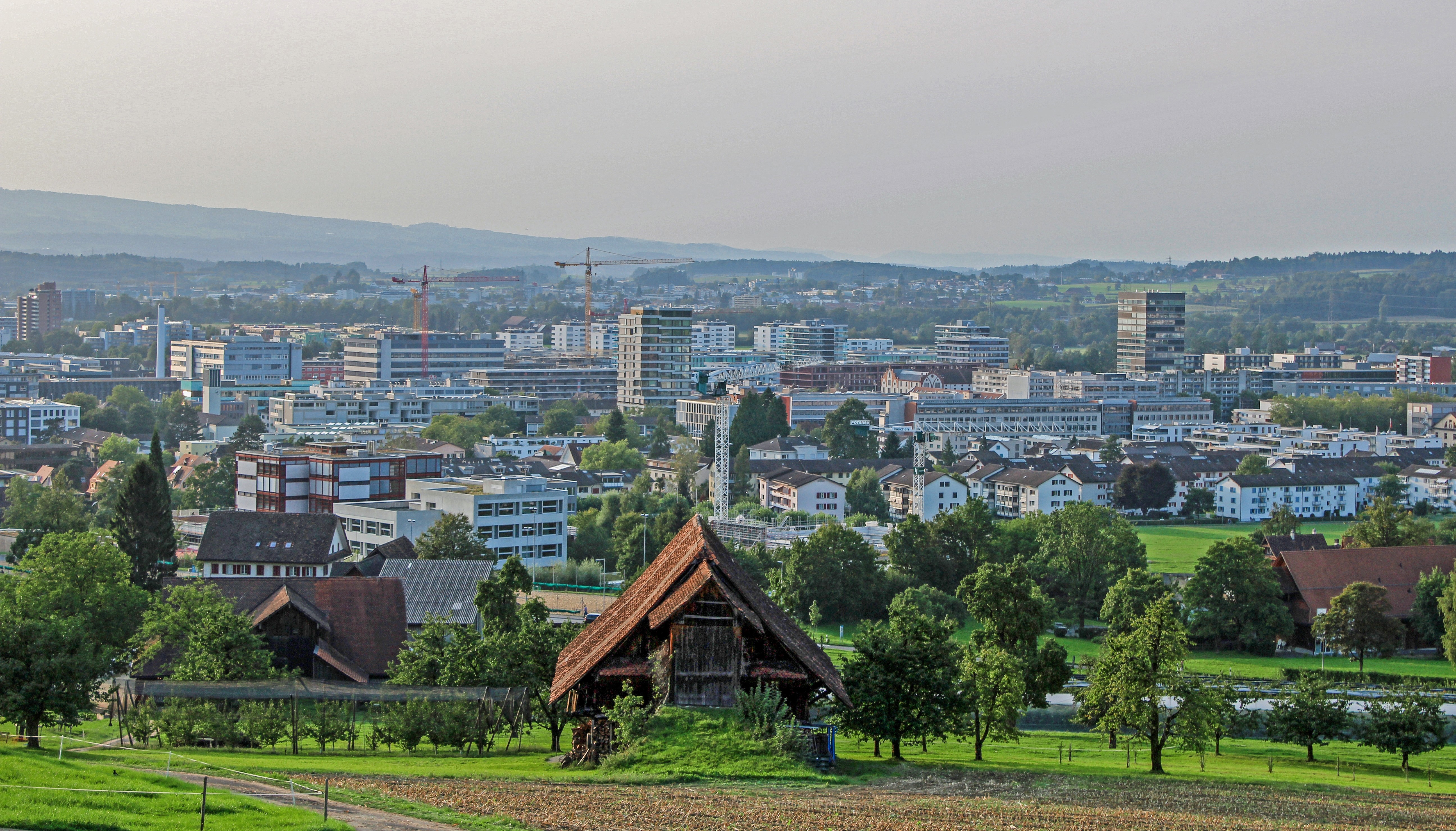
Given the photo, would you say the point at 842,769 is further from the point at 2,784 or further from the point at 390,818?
the point at 2,784

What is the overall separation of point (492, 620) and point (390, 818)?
13.2m

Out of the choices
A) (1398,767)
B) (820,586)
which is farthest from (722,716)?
(820,586)

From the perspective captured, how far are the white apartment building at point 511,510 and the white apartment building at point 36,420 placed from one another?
56847mm

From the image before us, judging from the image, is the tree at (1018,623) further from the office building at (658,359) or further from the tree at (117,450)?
the office building at (658,359)

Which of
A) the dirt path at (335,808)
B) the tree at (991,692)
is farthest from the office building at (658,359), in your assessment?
the dirt path at (335,808)

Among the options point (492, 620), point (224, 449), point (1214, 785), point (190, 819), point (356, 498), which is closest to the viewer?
point (190, 819)

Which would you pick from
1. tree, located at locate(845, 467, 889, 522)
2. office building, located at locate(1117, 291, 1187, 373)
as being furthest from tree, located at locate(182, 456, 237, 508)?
office building, located at locate(1117, 291, 1187, 373)

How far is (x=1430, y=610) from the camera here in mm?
53625

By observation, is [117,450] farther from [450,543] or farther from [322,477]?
[450,543]

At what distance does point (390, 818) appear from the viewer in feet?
61.4

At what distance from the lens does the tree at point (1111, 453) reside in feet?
323

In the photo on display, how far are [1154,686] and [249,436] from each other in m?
75.4

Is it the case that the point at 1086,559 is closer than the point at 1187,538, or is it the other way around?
the point at 1086,559

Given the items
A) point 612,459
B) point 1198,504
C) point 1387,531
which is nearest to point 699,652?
point 1387,531
